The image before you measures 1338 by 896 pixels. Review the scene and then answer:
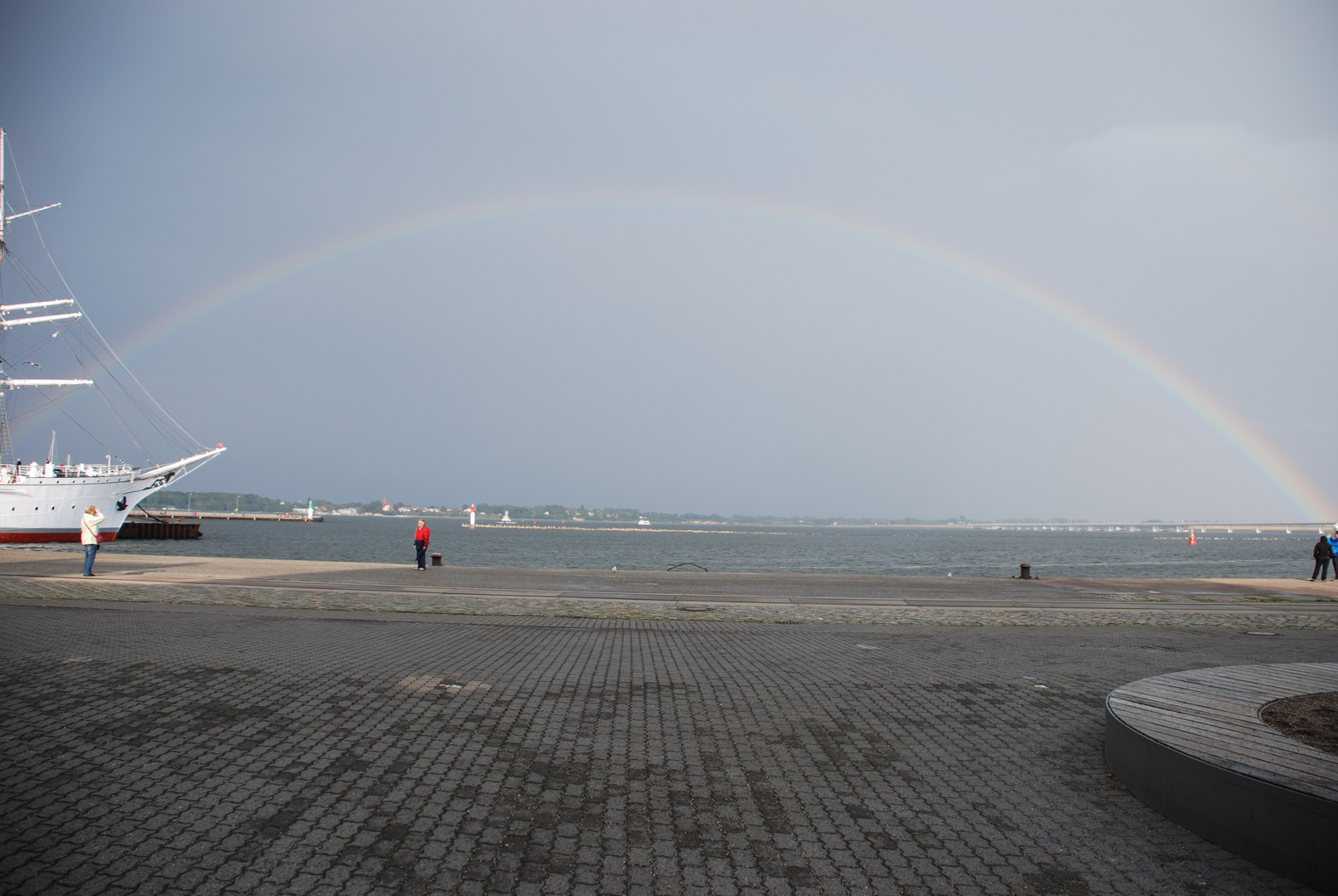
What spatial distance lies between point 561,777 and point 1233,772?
12.8ft

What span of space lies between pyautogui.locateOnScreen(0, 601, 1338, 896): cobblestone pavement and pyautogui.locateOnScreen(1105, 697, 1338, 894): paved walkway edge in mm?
103

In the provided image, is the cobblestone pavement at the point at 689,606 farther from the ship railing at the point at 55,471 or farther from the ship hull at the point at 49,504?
the ship railing at the point at 55,471

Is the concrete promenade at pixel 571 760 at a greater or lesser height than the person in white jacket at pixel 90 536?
lesser

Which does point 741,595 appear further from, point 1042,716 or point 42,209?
point 42,209

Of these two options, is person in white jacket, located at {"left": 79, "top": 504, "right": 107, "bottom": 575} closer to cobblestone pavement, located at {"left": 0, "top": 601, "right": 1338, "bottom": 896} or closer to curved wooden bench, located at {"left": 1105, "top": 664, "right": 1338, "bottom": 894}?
cobblestone pavement, located at {"left": 0, "top": 601, "right": 1338, "bottom": 896}

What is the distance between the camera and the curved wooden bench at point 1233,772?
367cm

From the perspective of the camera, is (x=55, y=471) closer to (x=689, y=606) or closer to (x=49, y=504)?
(x=49, y=504)

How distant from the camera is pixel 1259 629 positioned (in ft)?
43.2

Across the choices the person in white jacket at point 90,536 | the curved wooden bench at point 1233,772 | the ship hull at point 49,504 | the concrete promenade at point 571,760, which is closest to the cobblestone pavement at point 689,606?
the person in white jacket at point 90,536

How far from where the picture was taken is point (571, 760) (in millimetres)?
5328

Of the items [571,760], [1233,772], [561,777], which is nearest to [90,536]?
[571,760]

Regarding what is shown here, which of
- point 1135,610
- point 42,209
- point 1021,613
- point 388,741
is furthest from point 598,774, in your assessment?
point 42,209

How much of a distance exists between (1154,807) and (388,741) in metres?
5.19

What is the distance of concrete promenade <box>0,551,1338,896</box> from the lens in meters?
3.73
